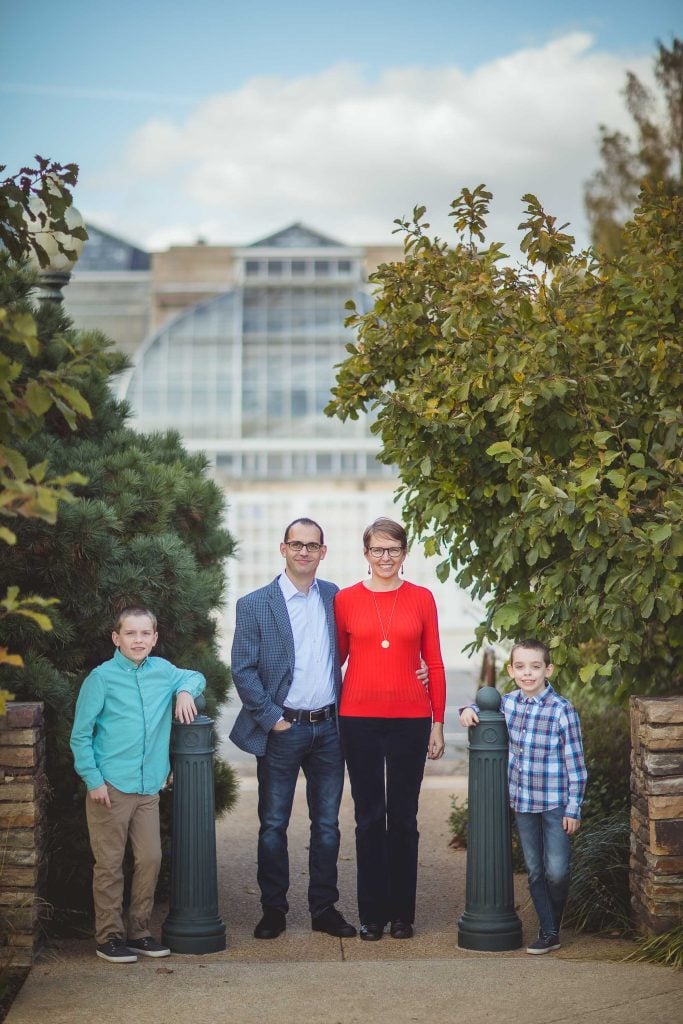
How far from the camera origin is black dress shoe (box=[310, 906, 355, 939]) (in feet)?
17.2

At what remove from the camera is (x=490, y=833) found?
197 inches

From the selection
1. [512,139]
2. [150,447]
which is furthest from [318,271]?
[150,447]

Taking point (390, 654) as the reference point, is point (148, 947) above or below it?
below

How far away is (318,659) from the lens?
205 inches

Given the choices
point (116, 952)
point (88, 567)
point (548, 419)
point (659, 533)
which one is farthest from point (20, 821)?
point (548, 419)

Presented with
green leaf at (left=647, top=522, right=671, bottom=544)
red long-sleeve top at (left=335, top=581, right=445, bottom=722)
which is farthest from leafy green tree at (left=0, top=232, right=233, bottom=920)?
green leaf at (left=647, top=522, right=671, bottom=544)

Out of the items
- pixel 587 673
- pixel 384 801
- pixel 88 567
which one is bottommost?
pixel 384 801

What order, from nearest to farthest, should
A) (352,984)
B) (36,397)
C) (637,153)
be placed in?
(36,397)
(352,984)
(637,153)

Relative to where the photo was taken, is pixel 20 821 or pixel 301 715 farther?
pixel 301 715

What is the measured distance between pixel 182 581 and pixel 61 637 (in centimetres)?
62

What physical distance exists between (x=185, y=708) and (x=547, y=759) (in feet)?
4.93

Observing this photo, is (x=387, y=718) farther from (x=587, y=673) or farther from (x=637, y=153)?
(x=637, y=153)

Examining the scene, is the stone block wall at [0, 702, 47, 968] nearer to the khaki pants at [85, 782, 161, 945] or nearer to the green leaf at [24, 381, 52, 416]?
the khaki pants at [85, 782, 161, 945]

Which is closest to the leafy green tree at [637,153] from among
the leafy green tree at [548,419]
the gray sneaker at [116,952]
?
the leafy green tree at [548,419]
